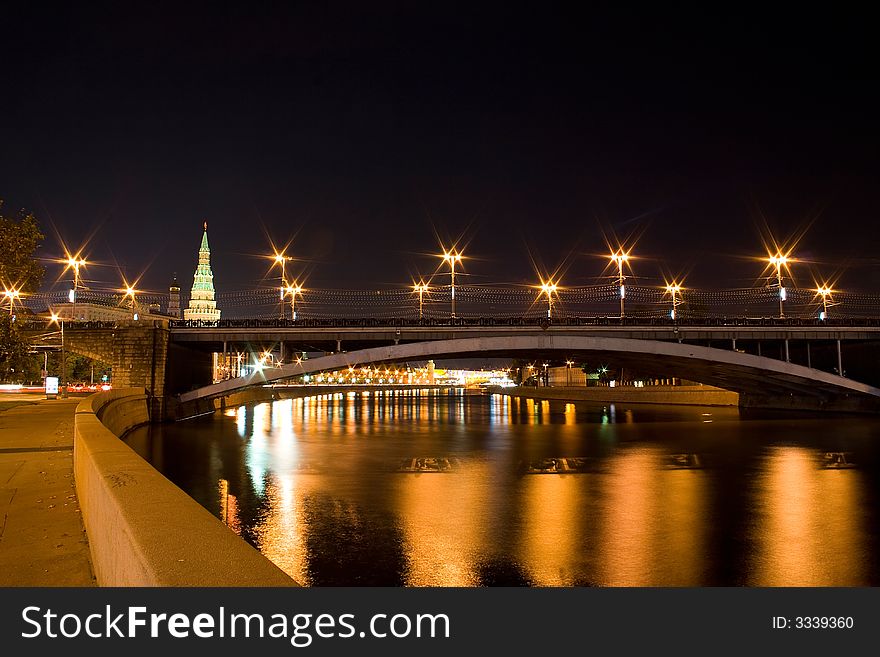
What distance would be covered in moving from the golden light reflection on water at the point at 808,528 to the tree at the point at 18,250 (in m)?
19.7

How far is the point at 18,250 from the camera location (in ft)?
65.6

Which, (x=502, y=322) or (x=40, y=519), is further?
(x=502, y=322)

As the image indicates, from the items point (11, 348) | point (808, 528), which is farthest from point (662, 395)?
point (11, 348)

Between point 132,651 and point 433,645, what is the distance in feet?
5.83

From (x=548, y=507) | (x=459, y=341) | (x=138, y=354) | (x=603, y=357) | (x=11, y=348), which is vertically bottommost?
(x=548, y=507)

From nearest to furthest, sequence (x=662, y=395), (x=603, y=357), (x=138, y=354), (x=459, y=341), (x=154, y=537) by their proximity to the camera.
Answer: (x=154, y=537) < (x=459, y=341) < (x=138, y=354) < (x=603, y=357) < (x=662, y=395)

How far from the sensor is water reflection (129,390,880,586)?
44.0 ft

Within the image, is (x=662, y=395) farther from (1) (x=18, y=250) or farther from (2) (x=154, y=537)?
(2) (x=154, y=537)

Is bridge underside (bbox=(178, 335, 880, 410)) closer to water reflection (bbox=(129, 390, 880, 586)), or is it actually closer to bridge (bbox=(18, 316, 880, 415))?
bridge (bbox=(18, 316, 880, 415))

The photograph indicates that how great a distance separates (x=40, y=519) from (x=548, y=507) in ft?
44.3

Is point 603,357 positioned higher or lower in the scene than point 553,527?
higher

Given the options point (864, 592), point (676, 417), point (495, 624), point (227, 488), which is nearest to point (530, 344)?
point (676, 417)

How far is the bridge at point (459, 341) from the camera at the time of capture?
5788 centimetres

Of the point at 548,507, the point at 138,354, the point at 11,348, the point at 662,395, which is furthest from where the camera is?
the point at 662,395
